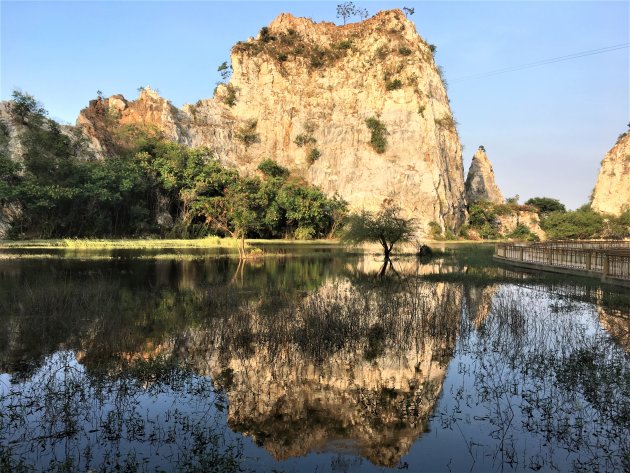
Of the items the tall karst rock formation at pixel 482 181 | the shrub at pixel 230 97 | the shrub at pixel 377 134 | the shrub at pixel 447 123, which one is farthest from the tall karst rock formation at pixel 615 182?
the shrub at pixel 230 97

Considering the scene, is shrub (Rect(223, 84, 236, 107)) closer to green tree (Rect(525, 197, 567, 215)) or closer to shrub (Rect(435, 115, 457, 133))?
shrub (Rect(435, 115, 457, 133))

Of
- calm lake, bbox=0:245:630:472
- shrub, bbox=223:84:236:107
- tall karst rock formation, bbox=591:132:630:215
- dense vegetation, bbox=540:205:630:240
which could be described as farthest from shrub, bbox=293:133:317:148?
calm lake, bbox=0:245:630:472

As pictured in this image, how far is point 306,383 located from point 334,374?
0.73 metres

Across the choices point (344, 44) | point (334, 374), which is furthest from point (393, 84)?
point (334, 374)

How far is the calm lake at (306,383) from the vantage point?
590 cm

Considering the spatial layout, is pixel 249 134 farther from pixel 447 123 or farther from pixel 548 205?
pixel 548 205

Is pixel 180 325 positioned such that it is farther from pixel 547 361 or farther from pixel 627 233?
pixel 627 233

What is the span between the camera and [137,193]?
60.8 metres

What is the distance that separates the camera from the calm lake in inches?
232

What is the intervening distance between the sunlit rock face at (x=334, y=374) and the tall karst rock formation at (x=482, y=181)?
10546 cm

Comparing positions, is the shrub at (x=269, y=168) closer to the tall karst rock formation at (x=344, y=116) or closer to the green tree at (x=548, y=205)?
the tall karst rock formation at (x=344, y=116)

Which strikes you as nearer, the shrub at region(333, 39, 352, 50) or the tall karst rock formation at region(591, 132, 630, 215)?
the shrub at region(333, 39, 352, 50)

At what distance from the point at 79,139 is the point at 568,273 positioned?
198 ft

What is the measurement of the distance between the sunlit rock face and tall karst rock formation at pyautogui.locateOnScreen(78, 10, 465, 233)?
70292mm
